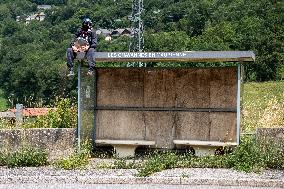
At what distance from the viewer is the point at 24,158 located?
11984 millimetres

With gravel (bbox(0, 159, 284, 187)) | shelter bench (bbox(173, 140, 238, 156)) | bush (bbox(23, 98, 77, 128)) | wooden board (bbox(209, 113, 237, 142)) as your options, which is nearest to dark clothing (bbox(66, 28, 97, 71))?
bush (bbox(23, 98, 77, 128))

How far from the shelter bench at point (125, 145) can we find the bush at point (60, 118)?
0.82 meters

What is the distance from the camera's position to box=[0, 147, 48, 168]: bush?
39.1ft

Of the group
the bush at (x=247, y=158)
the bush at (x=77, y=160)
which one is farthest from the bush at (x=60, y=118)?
the bush at (x=247, y=158)

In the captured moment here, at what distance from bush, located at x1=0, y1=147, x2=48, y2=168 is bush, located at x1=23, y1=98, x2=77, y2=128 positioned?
4.61ft

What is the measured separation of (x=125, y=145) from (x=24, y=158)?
2521 millimetres

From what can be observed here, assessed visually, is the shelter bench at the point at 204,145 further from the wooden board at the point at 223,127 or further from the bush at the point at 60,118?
the bush at the point at 60,118

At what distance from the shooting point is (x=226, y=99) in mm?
13289

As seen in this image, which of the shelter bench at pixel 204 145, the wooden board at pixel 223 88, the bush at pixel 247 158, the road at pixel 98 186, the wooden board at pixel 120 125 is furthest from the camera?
the wooden board at pixel 120 125

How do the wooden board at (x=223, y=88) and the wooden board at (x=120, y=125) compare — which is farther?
the wooden board at (x=120, y=125)

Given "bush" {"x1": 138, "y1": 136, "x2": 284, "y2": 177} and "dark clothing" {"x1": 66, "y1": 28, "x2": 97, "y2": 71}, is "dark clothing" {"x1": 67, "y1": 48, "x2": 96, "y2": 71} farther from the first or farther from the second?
"bush" {"x1": 138, "y1": 136, "x2": 284, "y2": 177}

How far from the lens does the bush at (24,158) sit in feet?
39.1

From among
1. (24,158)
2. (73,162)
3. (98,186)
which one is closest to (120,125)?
(73,162)

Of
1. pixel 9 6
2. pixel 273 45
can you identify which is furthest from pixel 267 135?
pixel 9 6
